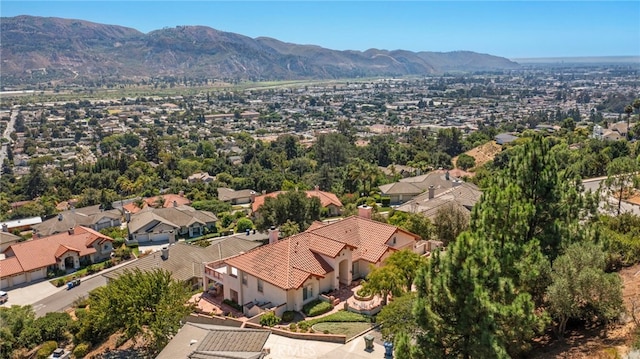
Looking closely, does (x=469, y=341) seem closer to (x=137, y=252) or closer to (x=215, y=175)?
(x=137, y=252)

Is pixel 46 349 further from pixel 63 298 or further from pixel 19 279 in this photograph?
pixel 19 279

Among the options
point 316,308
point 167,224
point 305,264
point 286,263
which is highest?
point 286,263

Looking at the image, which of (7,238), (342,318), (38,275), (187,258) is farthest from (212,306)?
(7,238)

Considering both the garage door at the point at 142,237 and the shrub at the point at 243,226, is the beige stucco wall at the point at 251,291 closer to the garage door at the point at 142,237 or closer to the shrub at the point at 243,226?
the shrub at the point at 243,226

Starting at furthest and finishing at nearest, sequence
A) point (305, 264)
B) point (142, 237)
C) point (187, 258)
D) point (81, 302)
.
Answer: point (142, 237) < point (187, 258) < point (81, 302) < point (305, 264)

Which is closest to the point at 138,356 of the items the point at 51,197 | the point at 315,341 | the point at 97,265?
the point at 315,341

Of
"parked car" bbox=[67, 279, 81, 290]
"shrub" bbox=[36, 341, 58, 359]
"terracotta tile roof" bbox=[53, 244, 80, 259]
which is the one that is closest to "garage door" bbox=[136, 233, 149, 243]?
"terracotta tile roof" bbox=[53, 244, 80, 259]
